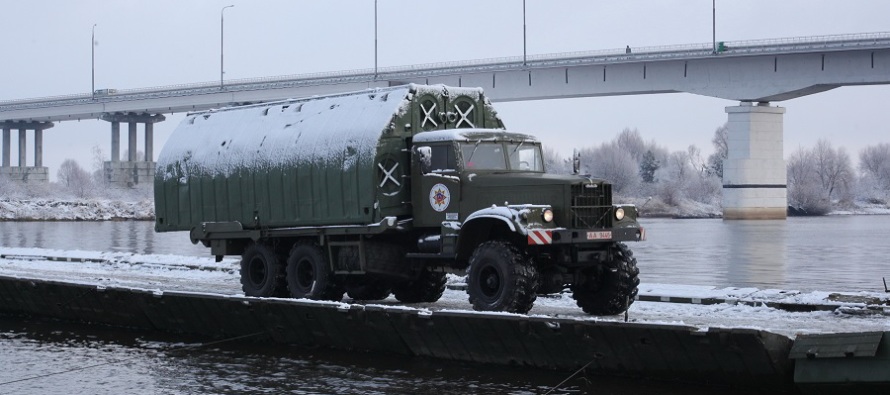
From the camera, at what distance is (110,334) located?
20891 millimetres

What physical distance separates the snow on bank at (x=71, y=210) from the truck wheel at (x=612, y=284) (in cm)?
9000

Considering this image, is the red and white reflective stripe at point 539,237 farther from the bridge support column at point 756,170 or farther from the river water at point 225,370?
the bridge support column at point 756,170

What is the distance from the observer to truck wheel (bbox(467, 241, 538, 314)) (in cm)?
1795

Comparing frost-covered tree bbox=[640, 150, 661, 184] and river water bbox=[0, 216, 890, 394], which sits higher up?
frost-covered tree bbox=[640, 150, 661, 184]

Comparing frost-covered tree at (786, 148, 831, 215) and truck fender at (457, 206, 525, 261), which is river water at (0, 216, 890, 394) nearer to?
truck fender at (457, 206, 525, 261)

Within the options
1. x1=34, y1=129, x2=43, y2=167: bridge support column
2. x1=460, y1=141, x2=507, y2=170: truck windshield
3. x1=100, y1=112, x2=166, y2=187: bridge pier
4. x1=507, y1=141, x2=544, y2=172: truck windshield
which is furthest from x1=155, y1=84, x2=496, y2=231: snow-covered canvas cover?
x1=34, y1=129, x2=43, y2=167: bridge support column

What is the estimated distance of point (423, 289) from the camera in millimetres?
22250

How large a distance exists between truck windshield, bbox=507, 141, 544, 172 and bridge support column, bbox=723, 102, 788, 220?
65.7 m

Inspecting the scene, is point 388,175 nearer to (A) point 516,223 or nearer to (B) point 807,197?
(A) point 516,223

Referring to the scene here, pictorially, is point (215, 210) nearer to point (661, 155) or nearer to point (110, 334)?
point (110, 334)

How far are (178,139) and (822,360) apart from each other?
1542cm

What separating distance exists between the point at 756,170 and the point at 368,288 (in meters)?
66.5

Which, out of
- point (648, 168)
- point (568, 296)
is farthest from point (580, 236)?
point (648, 168)

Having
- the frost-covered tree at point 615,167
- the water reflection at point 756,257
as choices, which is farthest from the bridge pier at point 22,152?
the water reflection at point 756,257
